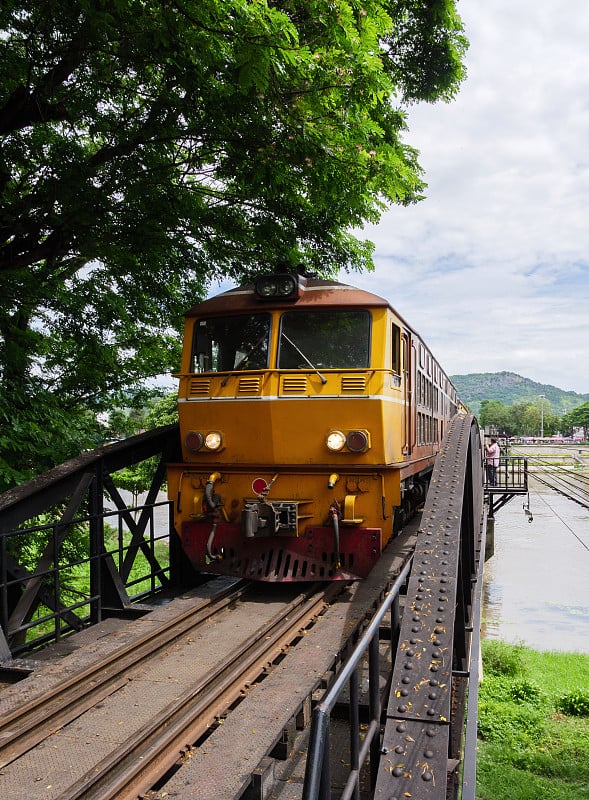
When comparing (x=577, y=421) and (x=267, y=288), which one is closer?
(x=267, y=288)

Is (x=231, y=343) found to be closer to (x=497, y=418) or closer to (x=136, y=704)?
(x=136, y=704)

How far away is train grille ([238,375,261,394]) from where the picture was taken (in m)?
7.86

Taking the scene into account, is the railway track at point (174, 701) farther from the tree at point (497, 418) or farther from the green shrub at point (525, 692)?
the tree at point (497, 418)

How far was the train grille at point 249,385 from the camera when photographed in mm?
7855

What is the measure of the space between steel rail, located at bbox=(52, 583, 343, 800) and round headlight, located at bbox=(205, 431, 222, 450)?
2.29 meters

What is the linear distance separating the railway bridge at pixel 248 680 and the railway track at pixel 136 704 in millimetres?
13

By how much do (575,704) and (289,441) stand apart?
820cm

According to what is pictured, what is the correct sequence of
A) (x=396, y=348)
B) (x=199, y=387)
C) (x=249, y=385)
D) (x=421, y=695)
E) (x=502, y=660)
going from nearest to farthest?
(x=421, y=695) < (x=249, y=385) < (x=199, y=387) < (x=396, y=348) < (x=502, y=660)

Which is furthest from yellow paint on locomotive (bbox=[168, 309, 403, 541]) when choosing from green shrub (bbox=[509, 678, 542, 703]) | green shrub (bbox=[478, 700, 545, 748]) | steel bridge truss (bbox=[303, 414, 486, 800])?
green shrub (bbox=[509, 678, 542, 703])

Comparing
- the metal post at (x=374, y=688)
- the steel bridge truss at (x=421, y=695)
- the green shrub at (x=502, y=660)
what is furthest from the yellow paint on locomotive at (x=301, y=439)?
the green shrub at (x=502, y=660)

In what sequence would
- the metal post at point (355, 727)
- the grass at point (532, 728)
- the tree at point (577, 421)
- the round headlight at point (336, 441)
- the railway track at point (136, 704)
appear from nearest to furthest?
the metal post at point (355, 727)
the railway track at point (136, 704)
the round headlight at point (336, 441)
the grass at point (532, 728)
the tree at point (577, 421)

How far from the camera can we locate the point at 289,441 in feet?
25.6

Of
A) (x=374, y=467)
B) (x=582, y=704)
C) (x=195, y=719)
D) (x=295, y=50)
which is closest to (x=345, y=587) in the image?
(x=374, y=467)

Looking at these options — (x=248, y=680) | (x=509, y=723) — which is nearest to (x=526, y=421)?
(x=509, y=723)
